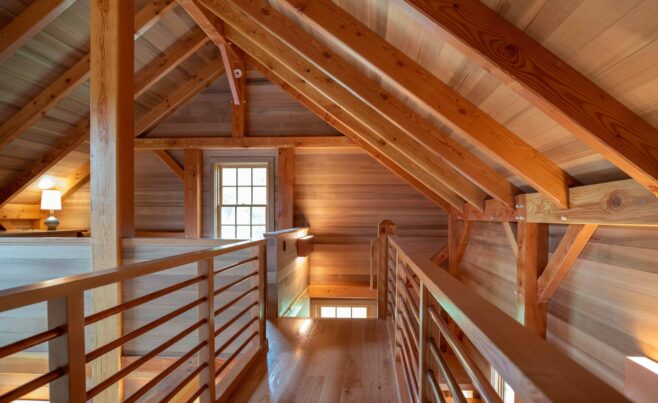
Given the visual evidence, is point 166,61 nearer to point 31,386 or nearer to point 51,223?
point 51,223

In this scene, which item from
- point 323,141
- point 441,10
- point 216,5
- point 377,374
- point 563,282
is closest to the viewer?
point 441,10

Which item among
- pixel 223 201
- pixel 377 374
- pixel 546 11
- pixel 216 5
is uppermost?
pixel 216 5

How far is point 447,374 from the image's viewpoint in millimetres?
1000

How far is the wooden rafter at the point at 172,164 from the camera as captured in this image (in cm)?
607

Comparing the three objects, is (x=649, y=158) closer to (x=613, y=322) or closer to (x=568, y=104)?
(x=568, y=104)

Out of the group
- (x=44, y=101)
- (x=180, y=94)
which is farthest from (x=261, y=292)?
(x=180, y=94)

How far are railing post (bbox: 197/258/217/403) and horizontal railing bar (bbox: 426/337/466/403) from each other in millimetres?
1057

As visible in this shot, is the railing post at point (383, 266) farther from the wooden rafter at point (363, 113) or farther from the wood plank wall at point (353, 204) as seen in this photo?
the wood plank wall at point (353, 204)

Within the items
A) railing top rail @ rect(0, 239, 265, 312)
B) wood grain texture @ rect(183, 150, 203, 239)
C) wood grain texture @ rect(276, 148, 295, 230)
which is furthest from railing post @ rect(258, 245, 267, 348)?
wood grain texture @ rect(183, 150, 203, 239)

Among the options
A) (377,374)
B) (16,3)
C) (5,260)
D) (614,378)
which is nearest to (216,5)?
(16,3)

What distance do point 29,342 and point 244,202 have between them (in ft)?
18.3

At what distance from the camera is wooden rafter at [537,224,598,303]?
2.36m

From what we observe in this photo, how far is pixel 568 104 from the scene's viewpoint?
1.42 metres

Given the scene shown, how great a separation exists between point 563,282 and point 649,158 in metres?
1.57
